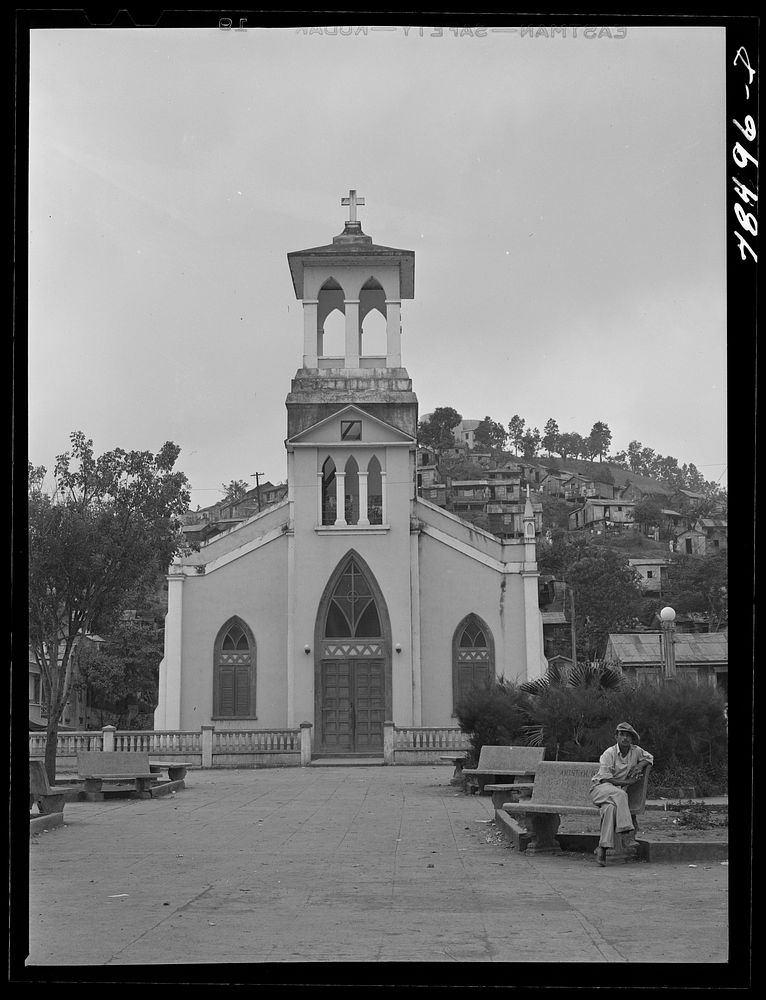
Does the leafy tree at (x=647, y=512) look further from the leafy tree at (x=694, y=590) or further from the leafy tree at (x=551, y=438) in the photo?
the leafy tree at (x=551, y=438)

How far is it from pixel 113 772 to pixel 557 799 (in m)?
9.12

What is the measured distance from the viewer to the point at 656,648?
36688 millimetres

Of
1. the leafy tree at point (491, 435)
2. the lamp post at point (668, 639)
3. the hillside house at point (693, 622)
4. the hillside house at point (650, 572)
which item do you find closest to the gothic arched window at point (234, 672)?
the hillside house at point (693, 622)

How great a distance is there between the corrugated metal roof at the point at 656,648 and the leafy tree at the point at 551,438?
18.9 metres

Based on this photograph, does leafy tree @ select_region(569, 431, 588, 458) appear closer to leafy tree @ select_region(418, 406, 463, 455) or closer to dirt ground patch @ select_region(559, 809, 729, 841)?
dirt ground patch @ select_region(559, 809, 729, 841)

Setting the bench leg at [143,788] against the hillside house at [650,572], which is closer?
the bench leg at [143,788]

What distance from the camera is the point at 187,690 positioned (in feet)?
104

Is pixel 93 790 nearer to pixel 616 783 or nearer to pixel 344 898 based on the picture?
pixel 616 783

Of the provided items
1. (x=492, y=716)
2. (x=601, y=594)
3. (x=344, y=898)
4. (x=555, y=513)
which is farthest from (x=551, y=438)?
(x=344, y=898)

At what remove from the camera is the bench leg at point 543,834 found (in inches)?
447

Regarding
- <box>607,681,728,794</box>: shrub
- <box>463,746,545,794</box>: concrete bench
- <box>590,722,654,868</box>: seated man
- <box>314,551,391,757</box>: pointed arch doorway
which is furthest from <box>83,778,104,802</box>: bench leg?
<box>314,551,391,757</box>: pointed arch doorway
